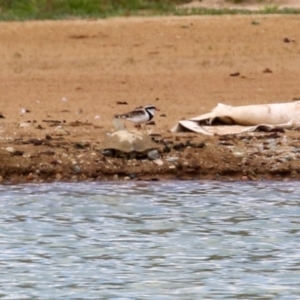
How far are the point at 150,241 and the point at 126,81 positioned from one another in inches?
211

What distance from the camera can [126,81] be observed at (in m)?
12.9

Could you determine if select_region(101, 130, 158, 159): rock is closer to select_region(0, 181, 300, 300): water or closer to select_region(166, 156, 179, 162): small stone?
select_region(166, 156, 179, 162): small stone

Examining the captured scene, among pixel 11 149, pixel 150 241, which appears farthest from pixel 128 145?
pixel 150 241

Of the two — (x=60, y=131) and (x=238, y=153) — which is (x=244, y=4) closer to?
(x=60, y=131)

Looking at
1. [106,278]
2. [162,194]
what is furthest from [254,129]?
[106,278]

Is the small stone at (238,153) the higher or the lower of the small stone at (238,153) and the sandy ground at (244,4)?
the lower

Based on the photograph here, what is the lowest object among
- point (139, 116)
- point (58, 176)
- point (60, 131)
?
point (58, 176)

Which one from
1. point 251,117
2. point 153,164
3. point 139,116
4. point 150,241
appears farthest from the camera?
point 251,117

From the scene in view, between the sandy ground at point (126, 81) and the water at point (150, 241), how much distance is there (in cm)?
36

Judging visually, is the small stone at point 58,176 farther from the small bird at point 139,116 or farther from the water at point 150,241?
the small bird at point 139,116

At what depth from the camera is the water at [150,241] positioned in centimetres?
667

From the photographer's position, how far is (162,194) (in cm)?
909

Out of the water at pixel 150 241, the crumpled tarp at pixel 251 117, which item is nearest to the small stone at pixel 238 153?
the water at pixel 150 241

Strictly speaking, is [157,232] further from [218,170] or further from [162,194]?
[218,170]
